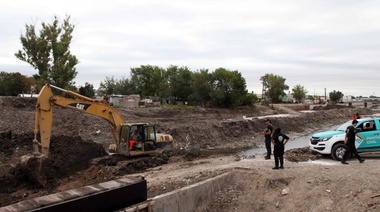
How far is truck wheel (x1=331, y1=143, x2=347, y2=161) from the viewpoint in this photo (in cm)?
1419

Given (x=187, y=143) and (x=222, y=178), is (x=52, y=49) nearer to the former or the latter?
(x=187, y=143)

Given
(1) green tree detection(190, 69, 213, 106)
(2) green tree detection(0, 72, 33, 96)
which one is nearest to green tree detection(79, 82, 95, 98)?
(2) green tree detection(0, 72, 33, 96)

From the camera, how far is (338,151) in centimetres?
1429

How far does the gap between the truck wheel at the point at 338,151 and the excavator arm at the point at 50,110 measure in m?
9.68

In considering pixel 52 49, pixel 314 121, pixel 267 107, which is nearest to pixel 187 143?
pixel 52 49

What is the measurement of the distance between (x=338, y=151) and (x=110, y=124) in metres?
10.4

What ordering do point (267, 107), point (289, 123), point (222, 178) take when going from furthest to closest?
1. point (267, 107)
2. point (289, 123)
3. point (222, 178)

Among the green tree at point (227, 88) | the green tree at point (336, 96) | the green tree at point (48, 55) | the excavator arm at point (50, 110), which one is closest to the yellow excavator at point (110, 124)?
the excavator arm at point (50, 110)

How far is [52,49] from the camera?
37719 millimetres

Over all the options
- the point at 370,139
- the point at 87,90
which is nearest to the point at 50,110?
the point at 370,139

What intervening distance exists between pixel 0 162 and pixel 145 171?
800cm

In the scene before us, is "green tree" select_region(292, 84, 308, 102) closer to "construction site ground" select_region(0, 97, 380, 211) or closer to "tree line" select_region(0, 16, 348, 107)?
"tree line" select_region(0, 16, 348, 107)

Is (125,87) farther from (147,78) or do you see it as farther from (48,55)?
(48,55)

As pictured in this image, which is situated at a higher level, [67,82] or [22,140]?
[67,82]
